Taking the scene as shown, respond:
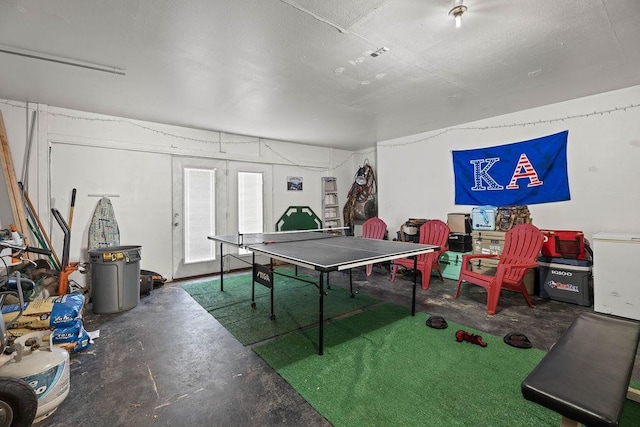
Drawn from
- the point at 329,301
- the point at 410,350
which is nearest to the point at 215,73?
the point at 329,301

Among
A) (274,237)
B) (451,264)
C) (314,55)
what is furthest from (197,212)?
(451,264)

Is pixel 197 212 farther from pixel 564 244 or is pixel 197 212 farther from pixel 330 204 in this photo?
pixel 564 244

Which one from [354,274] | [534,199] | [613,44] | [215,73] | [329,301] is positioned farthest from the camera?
[354,274]

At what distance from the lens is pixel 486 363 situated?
2.40 m

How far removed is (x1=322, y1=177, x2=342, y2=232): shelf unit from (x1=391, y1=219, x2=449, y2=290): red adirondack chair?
2.64 meters

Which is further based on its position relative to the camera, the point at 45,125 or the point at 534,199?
the point at 534,199

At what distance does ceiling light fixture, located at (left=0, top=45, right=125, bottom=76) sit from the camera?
8.54 feet

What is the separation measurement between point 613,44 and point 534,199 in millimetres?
2266

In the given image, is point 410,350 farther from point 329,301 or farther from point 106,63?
point 106,63

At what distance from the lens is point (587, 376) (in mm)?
1263

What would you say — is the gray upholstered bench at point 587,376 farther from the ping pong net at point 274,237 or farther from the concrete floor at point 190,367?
the ping pong net at point 274,237

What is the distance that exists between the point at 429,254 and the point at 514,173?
1823mm

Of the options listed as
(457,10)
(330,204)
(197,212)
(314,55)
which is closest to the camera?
(457,10)

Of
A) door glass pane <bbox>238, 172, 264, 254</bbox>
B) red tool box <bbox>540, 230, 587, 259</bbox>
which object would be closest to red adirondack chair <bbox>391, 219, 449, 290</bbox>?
red tool box <bbox>540, 230, 587, 259</bbox>
